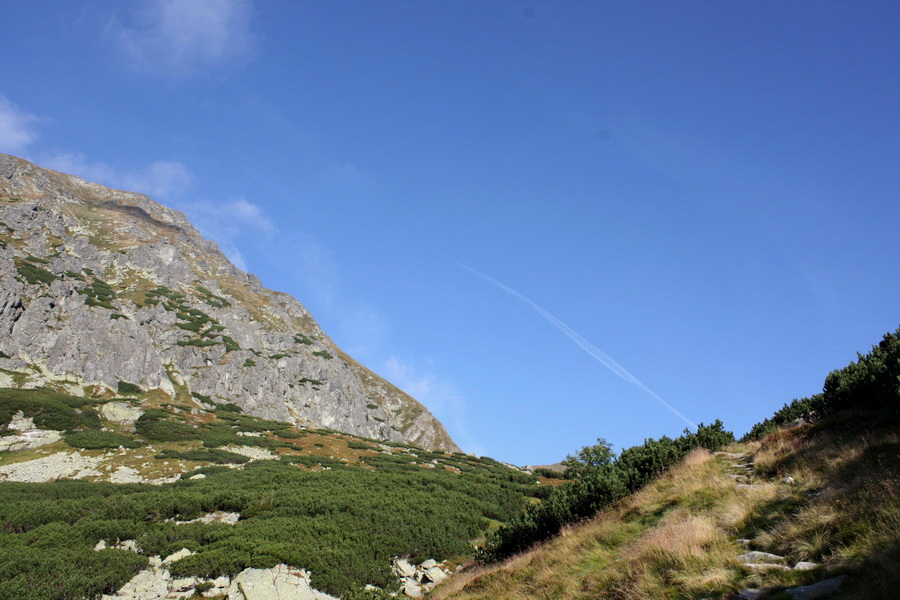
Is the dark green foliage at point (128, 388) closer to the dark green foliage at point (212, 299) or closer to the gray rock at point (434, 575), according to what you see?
the dark green foliage at point (212, 299)

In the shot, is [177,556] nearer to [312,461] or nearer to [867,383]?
[867,383]

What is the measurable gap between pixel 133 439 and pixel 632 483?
52237 mm

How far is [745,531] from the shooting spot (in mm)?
9266

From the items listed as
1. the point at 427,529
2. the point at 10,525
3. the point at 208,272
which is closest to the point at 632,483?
the point at 427,529

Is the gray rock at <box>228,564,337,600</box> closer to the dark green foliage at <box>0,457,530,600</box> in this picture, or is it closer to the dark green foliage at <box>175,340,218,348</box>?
the dark green foliage at <box>0,457,530,600</box>

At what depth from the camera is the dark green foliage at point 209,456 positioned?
44.9 m

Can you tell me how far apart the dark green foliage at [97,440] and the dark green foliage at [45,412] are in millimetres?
3481

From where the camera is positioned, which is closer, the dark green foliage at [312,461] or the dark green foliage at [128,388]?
the dark green foliage at [312,461]

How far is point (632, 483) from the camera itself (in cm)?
1677

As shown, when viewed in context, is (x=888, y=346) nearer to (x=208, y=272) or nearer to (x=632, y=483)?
(x=632, y=483)

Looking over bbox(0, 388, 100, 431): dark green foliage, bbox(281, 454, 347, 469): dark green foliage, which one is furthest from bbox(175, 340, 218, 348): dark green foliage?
bbox(281, 454, 347, 469): dark green foliage

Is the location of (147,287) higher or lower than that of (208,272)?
lower

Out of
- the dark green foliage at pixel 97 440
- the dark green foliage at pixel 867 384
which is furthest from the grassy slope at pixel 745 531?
the dark green foliage at pixel 97 440

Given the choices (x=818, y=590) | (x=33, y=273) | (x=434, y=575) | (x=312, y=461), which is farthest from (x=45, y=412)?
(x=818, y=590)
